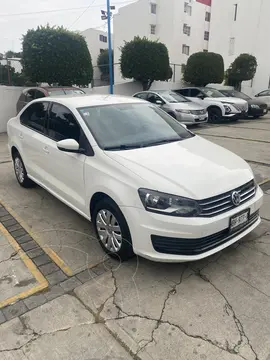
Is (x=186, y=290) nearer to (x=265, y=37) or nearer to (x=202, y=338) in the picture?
(x=202, y=338)

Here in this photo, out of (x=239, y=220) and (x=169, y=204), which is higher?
(x=169, y=204)

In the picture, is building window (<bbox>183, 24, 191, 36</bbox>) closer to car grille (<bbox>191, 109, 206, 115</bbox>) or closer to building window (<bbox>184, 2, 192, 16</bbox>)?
building window (<bbox>184, 2, 192, 16</bbox>)

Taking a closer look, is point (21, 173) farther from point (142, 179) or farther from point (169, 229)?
point (169, 229)

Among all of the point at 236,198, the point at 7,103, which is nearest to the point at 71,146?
the point at 236,198

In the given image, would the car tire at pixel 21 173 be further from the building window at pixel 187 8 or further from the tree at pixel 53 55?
the building window at pixel 187 8

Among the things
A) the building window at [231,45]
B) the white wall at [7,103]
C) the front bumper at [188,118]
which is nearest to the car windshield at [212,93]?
the front bumper at [188,118]

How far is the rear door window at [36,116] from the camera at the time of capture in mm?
4145

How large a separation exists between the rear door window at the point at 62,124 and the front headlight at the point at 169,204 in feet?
4.02

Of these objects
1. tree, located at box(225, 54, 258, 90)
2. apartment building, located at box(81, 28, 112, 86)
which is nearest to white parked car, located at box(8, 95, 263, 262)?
tree, located at box(225, 54, 258, 90)

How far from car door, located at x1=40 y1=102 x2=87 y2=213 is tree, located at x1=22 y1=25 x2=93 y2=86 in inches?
349

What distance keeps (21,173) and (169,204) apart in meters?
3.33

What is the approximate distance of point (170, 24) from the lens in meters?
34.7

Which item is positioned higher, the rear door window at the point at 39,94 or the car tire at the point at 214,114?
the rear door window at the point at 39,94

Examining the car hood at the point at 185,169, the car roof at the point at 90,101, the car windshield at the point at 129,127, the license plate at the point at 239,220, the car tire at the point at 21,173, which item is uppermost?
the car roof at the point at 90,101
